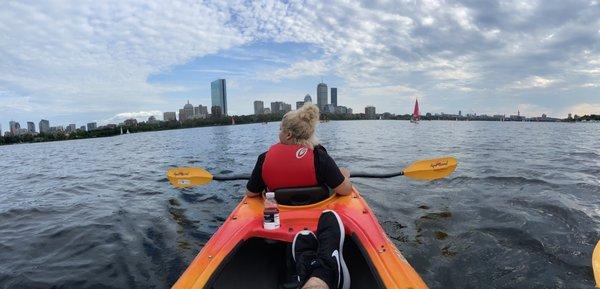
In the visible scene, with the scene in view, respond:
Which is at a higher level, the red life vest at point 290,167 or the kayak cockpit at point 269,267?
the red life vest at point 290,167

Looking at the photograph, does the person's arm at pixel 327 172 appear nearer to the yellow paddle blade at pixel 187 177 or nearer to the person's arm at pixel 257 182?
the person's arm at pixel 257 182

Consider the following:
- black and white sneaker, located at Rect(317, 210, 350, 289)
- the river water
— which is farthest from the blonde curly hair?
the river water

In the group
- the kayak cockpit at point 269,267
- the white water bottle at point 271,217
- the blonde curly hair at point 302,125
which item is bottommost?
the kayak cockpit at point 269,267

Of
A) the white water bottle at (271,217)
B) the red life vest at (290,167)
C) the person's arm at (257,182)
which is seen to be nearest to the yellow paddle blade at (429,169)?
the person's arm at (257,182)

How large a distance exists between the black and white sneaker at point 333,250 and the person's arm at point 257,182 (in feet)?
5.03

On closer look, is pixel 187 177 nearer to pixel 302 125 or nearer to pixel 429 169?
pixel 302 125

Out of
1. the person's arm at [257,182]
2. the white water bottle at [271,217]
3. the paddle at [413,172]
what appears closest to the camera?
the white water bottle at [271,217]

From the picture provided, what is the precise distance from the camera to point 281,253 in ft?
16.0

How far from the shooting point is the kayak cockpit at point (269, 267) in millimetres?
4113

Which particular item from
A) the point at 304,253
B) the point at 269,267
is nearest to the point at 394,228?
the point at 269,267

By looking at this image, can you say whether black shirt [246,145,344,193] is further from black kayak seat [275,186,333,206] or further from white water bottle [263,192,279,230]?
white water bottle [263,192,279,230]

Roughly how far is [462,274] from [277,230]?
2.73 meters

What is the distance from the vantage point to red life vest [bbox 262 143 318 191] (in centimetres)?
467

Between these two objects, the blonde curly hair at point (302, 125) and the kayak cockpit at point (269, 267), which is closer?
the kayak cockpit at point (269, 267)
